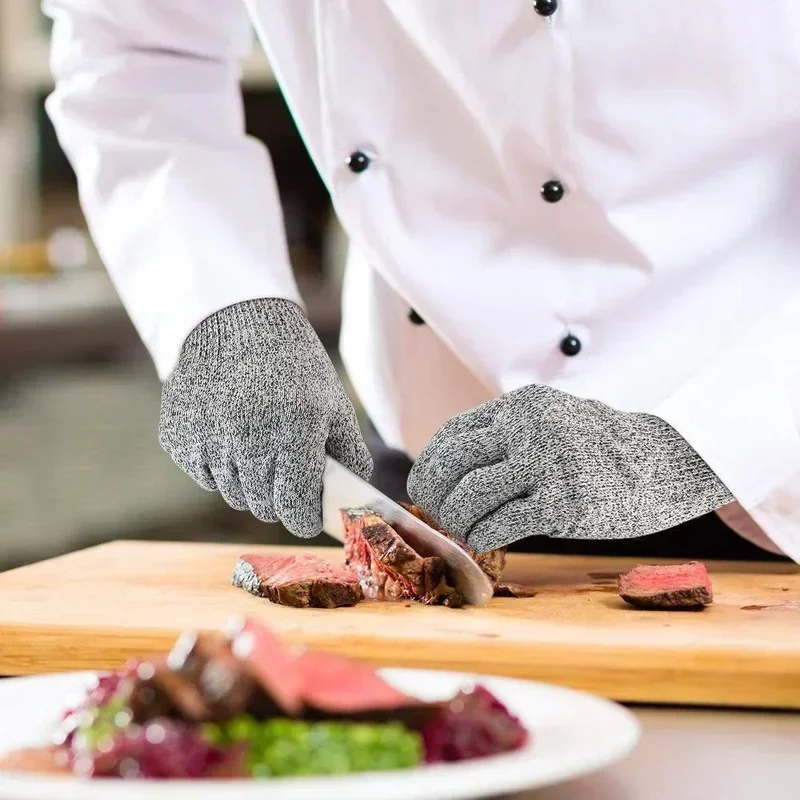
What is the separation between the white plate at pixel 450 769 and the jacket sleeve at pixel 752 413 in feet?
1.83

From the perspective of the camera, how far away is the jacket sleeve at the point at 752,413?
1432 mm

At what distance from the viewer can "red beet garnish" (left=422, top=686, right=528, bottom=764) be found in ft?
2.55

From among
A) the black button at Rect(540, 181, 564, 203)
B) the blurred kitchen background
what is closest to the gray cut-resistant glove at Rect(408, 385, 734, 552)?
the black button at Rect(540, 181, 564, 203)

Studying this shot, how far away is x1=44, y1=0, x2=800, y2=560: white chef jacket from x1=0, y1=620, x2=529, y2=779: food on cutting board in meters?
0.72

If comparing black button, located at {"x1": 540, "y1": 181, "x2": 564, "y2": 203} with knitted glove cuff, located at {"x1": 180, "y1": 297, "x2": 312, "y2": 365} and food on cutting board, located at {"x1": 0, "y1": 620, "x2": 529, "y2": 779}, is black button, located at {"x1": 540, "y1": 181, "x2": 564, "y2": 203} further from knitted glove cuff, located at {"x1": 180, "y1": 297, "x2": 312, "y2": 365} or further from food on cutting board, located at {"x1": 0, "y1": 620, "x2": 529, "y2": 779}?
food on cutting board, located at {"x1": 0, "y1": 620, "x2": 529, "y2": 779}

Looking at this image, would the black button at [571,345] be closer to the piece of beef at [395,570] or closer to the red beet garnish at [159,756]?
the piece of beef at [395,570]

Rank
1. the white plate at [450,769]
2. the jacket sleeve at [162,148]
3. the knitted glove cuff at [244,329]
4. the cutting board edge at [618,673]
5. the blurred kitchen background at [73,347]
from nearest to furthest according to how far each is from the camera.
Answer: the white plate at [450,769]
the cutting board edge at [618,673]
the knitted glove cuff at [244,329]
the jacket sleeve at [162,148]
the blurred kitchen background at [73,347]

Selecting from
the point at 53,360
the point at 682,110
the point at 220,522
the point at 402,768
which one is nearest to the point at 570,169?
the point at 682,110

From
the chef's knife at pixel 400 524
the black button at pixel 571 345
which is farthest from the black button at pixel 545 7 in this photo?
the chef's knife at pixel 400 524

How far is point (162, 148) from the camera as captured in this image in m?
1.81

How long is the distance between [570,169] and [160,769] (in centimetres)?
100

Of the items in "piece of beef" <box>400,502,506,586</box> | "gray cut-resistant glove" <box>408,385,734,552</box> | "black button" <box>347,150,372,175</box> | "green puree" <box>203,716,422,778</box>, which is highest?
"black button" <box>347,150,372,175</box>

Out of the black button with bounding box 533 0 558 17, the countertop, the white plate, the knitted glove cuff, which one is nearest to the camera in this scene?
the white plate

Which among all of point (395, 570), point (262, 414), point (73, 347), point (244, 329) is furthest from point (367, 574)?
point (73, 347)
